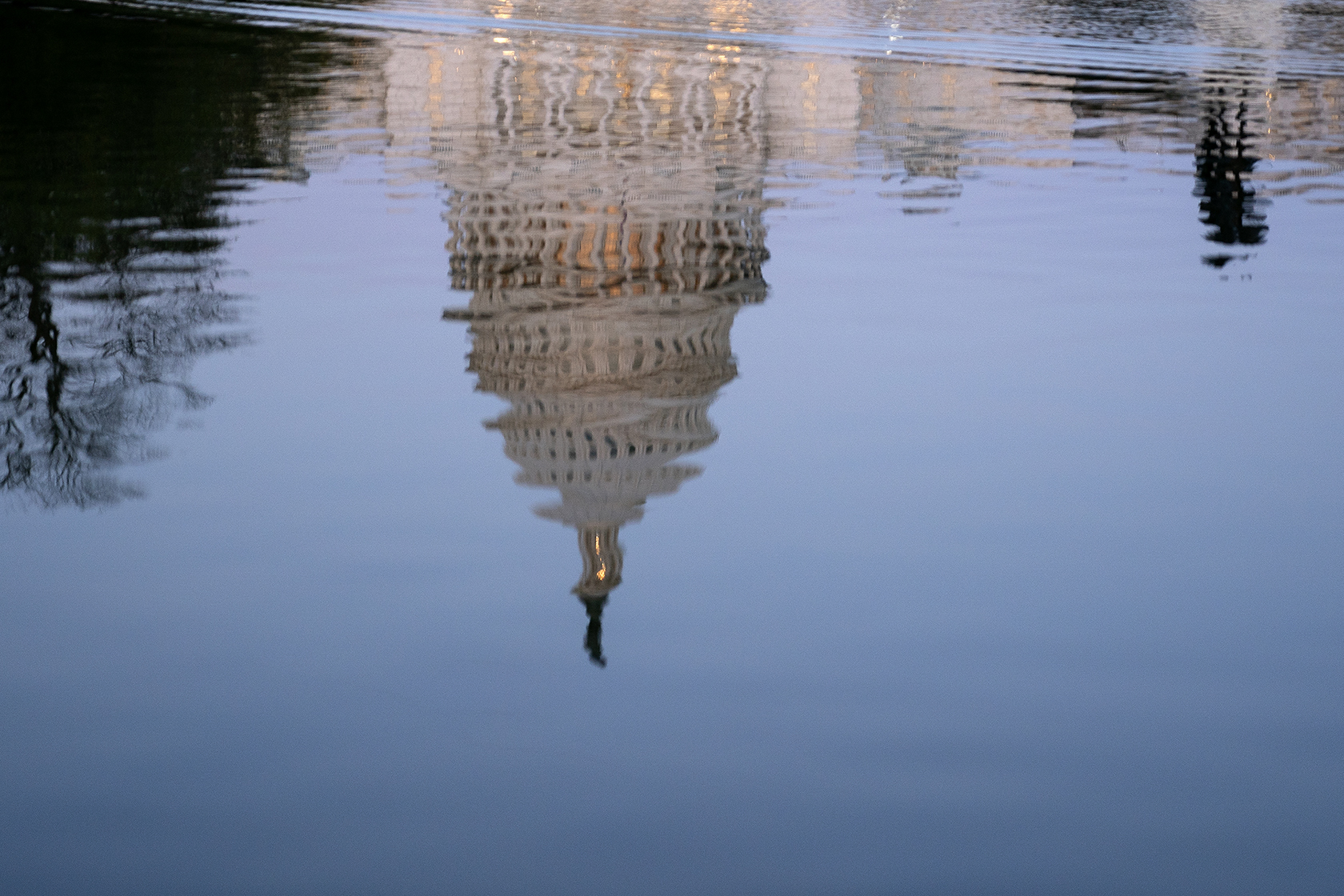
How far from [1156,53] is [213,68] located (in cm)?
2264

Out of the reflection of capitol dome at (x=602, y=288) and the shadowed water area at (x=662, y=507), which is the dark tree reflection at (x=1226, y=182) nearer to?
the shadowed water area at (x=662, y=507)

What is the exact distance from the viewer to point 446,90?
2941cm

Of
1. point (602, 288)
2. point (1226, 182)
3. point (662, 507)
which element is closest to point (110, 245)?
point (602, 288)

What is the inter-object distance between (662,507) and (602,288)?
6400 mm

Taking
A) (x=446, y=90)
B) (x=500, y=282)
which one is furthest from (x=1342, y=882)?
(x=446, y=90)

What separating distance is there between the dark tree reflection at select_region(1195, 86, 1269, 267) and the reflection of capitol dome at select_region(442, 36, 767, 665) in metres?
4.60

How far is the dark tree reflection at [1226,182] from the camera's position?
1698 cm

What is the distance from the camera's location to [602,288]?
599 inches

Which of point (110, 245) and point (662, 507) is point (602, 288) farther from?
point (662, 507)

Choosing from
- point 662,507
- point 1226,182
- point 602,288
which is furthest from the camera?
point 1226,182

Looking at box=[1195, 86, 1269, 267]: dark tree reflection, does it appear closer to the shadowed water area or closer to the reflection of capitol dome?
the shadowed water area

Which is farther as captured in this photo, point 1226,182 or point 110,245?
point 1226,182

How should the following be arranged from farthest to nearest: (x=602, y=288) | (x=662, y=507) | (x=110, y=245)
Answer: (x=602, y=288), (x=110, y=245), (x=662, y=507)

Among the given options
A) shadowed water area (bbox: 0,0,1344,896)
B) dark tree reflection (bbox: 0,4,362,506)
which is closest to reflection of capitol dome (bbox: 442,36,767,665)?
shadowed water area (bbox: 0,0,1344,896)
